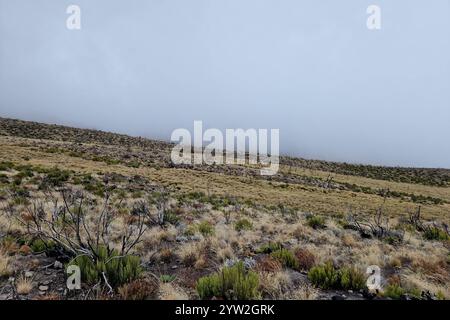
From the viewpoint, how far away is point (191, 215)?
46.2 feet

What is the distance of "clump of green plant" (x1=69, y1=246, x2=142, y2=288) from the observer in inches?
225

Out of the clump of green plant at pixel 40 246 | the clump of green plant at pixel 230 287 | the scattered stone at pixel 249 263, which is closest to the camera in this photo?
the clump of green plant at pixel 230 287

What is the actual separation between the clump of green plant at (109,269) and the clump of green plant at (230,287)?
133cm

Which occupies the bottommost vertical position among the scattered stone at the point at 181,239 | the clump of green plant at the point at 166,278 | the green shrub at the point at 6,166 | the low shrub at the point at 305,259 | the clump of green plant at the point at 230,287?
the scattered stone at the point at 181,239

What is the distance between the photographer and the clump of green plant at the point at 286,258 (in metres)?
7.28

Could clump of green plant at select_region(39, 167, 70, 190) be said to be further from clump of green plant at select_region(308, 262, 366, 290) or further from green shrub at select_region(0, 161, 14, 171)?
clump of green plant at select_region(308, 262, 366, 290)

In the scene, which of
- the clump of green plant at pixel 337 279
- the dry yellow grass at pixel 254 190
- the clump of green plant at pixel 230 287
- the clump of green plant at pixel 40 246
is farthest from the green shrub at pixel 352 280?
the dry yellow grass at pixel 254 190

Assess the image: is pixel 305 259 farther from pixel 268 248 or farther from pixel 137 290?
pixel 137 290

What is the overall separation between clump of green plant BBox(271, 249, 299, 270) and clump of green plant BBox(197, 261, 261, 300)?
5.74 ft

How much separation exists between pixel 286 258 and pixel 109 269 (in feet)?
13.2

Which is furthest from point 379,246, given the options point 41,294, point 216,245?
point 41,294

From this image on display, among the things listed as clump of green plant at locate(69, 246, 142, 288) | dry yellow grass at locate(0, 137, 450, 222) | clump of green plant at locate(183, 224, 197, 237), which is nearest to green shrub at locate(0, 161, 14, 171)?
dry yellow grass at locate(0, 137, 450, 222)

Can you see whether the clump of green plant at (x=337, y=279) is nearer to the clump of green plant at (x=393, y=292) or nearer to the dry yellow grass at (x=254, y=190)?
the clump of green plant at (x=393, y=292)
